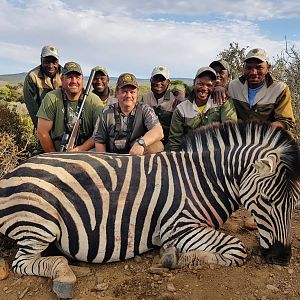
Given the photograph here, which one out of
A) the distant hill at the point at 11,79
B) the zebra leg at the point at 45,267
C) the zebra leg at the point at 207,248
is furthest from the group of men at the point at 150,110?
the distant hill at the point at 11,79

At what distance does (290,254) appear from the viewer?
11.8 feet

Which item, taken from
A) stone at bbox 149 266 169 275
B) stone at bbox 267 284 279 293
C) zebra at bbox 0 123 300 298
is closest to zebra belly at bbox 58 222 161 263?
zebra at bbox 0 123 300 298

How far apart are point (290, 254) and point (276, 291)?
0.47m

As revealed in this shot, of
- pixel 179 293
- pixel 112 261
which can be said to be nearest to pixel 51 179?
pixel 112 261

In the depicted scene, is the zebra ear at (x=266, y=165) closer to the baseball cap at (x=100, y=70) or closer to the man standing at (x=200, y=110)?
the man standing at (x=200, y=110)

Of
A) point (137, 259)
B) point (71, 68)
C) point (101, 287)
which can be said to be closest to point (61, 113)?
point (71, 68)

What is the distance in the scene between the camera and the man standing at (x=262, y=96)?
5293mm

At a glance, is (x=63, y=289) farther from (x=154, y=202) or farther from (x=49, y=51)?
(x=49, y=51)

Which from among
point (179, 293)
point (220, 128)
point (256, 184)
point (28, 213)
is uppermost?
point (220, 128)

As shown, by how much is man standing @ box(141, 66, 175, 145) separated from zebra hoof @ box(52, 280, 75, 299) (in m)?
3.33

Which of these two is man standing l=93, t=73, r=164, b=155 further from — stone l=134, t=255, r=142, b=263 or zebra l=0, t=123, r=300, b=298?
stone l=134, t=255, r=142, b=263

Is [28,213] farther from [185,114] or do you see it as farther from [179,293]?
[185,114]

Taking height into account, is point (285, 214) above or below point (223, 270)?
above

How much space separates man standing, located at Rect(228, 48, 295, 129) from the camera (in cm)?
529
